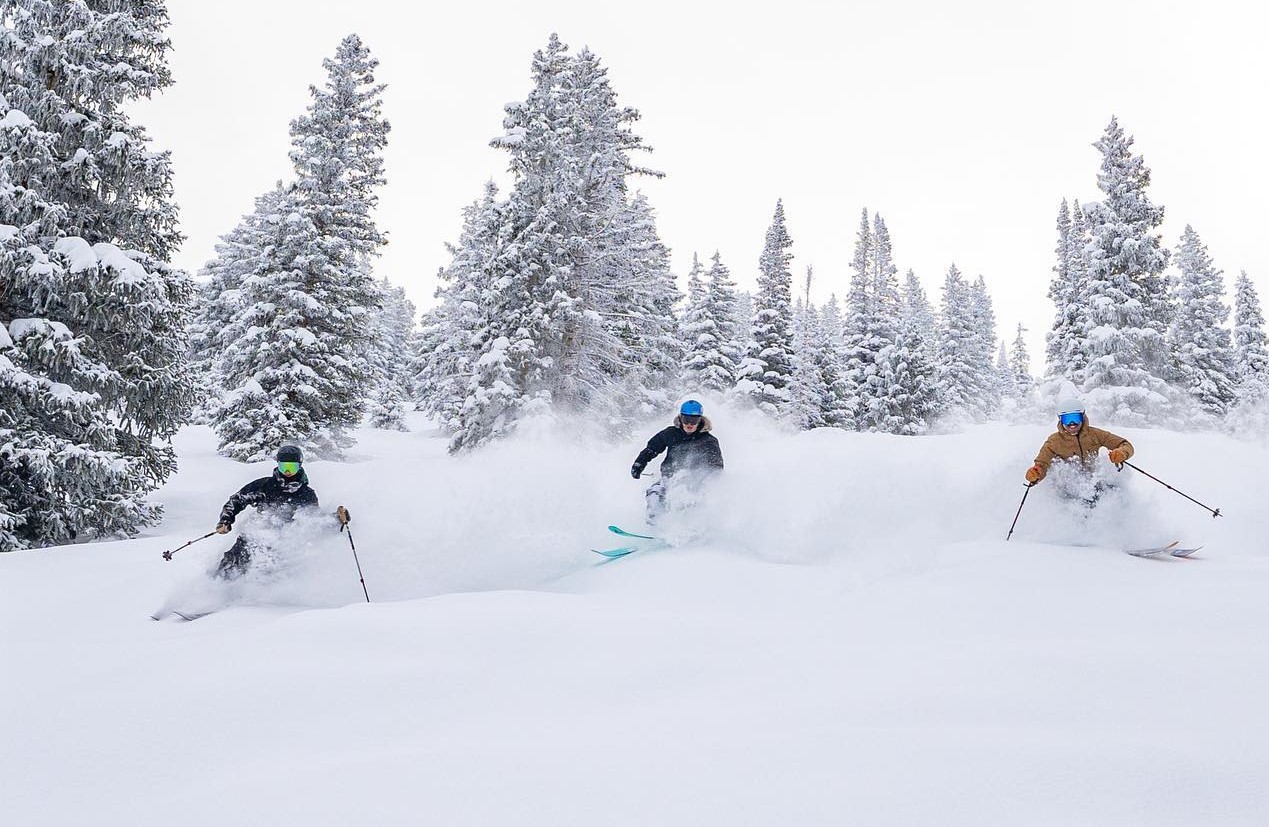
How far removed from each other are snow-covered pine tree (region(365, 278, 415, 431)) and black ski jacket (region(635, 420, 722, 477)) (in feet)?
120

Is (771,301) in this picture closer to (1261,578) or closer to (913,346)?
(913,346)

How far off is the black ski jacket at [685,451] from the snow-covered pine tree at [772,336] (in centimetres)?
2254

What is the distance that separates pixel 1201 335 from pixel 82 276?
48.5 m

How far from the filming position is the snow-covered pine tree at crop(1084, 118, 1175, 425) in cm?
2781

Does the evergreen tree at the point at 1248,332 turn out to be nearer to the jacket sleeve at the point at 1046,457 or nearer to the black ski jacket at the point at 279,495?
the jacket sleeve at the point at 1046,457

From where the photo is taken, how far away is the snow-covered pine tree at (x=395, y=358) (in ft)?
147

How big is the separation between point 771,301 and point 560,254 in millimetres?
14913

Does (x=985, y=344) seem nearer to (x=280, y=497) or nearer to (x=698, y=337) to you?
(x=698, y=337)

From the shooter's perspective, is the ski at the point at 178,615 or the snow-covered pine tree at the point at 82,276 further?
the snow-covered pine tree at the point at 82,276

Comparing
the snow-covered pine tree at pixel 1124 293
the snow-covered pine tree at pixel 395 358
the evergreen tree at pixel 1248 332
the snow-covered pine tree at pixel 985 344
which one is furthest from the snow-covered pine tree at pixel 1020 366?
the snow-covered pine tree at pixel 395 358

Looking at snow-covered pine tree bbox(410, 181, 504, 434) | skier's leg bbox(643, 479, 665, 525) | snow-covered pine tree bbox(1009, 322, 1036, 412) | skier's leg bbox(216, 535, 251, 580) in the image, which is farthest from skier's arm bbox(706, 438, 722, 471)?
snow-covered pine tree bbox(1009, 322, 1036, 412)

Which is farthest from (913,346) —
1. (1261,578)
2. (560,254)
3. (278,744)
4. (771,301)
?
(278,744)

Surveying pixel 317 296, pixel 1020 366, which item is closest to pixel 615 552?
pixel 317 296

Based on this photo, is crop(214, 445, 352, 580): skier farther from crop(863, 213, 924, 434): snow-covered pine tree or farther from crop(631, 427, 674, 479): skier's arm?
crop(863, 213, 924, 434): snow-covered pine tree
